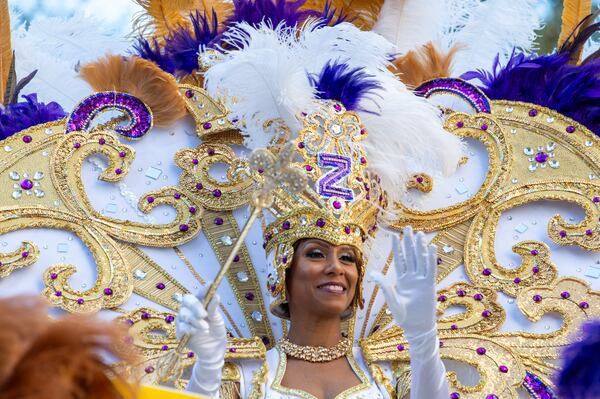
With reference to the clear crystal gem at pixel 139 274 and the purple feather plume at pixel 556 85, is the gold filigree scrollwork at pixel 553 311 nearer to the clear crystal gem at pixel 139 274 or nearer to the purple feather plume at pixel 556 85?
the purple feather plume at pixel 556 85

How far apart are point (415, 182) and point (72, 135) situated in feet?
4.86

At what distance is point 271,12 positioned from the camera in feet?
15.9

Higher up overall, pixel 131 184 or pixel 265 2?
pixel 265 2

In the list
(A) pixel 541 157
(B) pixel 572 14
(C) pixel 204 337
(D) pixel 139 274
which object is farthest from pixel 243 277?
(B) pixel 572 14

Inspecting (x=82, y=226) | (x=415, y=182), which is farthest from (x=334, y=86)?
(x=82, y=226)

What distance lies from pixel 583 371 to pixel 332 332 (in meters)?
1.99

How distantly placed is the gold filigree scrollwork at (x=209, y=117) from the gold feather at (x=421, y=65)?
79 cm

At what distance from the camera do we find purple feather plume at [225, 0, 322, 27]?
484 cm

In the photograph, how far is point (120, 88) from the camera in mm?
4785

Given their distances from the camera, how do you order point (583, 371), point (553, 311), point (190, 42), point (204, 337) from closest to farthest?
point (583, 371)
point (204, 337)
point (553, 311)
point (190, 42)

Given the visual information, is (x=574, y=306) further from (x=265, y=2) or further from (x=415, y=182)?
(x=265, y=2)

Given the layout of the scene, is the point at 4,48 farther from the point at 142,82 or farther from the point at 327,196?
the point at 327,196

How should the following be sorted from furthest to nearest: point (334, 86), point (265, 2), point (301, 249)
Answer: point (265, 2) → point (334, 86) → point (301, 249)

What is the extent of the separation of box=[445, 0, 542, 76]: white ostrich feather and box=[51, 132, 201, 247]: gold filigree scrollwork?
150 centimetres
